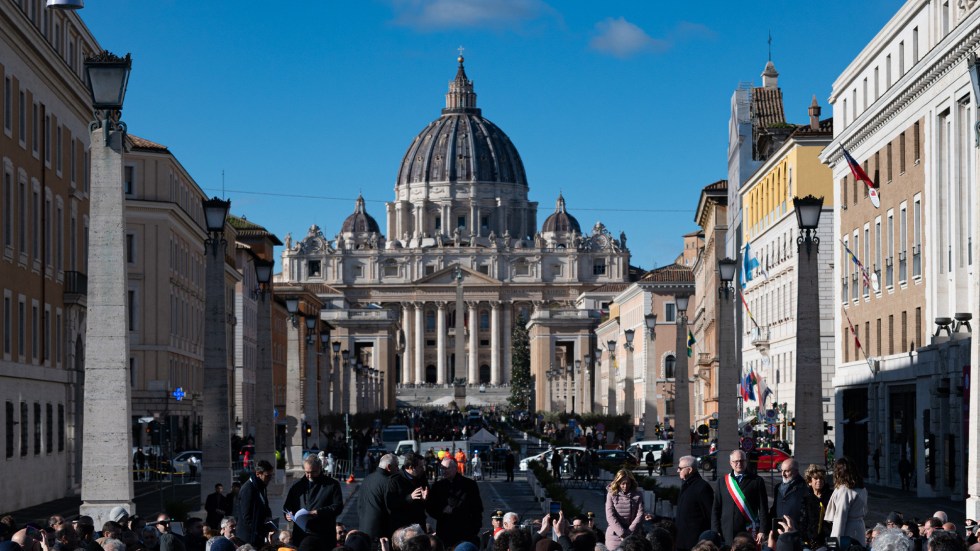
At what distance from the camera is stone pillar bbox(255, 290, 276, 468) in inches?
1368

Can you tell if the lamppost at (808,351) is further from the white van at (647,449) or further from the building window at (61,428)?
the white van at (647,449)

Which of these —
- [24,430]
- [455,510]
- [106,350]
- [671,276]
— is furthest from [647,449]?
[671,276]

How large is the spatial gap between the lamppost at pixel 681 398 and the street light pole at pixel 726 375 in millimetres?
7285

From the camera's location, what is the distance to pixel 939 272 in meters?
39.1

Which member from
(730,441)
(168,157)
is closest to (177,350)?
(168,157)

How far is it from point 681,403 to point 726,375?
9103 mm

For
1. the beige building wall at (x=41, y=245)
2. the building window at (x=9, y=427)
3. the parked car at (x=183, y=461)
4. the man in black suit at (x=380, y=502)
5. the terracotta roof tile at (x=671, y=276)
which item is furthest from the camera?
the terracotta roof tile at (x=671, y=276)

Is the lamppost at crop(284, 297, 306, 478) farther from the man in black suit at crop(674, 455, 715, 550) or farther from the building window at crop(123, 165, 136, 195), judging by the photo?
the man in black suit at crop(674, 455, 715, 550)

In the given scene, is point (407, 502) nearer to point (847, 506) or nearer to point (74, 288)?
point (847, 506)

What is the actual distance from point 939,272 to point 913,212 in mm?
2736

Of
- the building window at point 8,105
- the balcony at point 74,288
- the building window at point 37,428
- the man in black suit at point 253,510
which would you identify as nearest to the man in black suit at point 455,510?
the man in black suit at point 253,510

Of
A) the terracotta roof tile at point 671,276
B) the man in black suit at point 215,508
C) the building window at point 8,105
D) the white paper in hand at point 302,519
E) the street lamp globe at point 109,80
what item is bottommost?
the man in black suit at point 215,508

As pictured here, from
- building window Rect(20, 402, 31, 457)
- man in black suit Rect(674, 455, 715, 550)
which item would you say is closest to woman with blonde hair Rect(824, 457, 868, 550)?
man in black suit Rect(674, 455, 715, 550)

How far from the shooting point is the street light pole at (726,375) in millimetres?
32531
